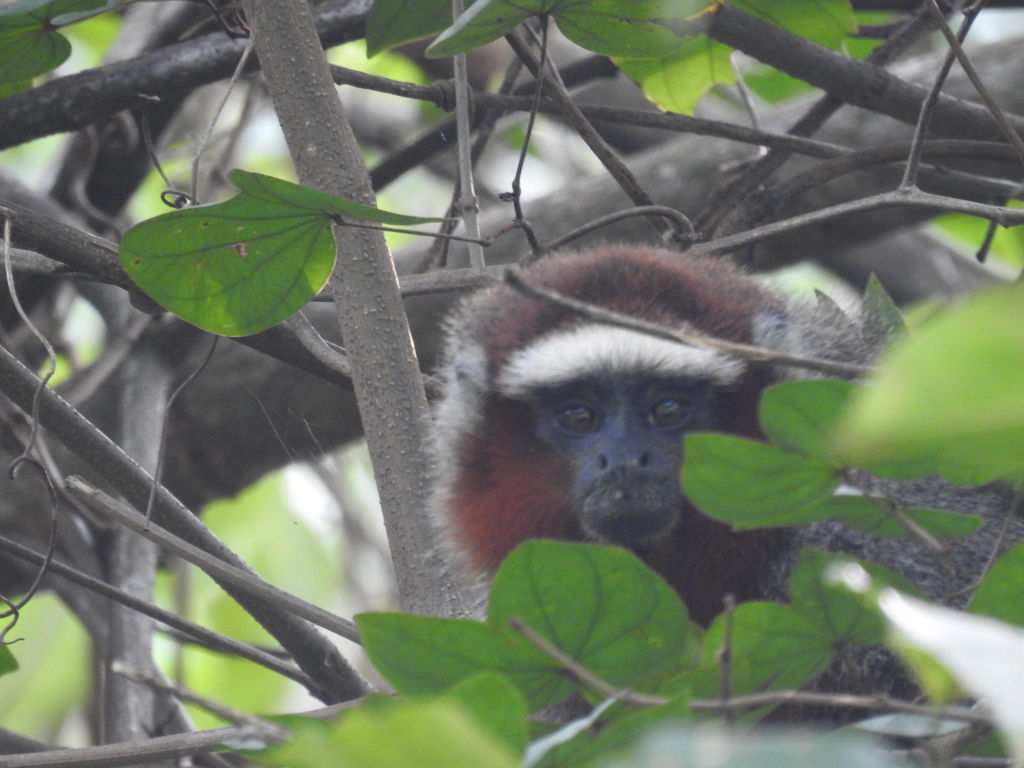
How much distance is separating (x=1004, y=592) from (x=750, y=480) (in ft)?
0.91

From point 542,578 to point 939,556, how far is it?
0.41 m

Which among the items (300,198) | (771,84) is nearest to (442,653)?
(300,198)

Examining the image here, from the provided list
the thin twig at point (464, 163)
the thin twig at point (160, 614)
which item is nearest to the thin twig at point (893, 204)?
the thin twig at point (464, 163)

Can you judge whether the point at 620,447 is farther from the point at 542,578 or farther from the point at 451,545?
the point at 542,578

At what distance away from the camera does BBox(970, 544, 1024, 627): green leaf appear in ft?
3.65

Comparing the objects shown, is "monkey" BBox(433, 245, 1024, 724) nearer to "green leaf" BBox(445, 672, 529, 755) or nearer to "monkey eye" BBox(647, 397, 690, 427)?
"monkey eye" BBox(647, 397, 690, 427)

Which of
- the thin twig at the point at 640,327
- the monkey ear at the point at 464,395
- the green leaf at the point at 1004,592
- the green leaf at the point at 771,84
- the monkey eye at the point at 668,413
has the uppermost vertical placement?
the green leaf at the point at 771,84

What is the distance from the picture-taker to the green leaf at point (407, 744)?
71 cm

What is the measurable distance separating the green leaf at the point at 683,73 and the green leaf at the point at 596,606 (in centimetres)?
185

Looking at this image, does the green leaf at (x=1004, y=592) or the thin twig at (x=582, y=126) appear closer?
the green leaf at (x=1004, y=592)

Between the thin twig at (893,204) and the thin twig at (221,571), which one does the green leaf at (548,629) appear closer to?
the thin twig at (221,571)

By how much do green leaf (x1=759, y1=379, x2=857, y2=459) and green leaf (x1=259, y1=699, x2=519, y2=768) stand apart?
1.61 feet

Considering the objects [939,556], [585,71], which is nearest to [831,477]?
[939,556]

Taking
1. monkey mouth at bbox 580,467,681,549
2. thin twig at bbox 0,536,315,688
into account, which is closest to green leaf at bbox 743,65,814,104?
monkey mouth at bbox 580,467,681,549
